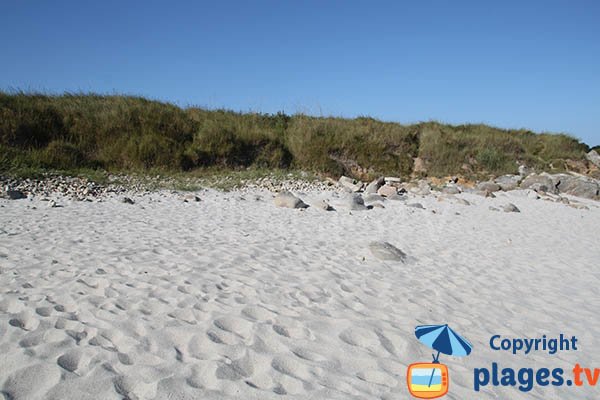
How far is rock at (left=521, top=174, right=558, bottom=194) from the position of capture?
43.9 ft

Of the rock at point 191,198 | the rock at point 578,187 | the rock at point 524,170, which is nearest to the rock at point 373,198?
the rock at point 191,198

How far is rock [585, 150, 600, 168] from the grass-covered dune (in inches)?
30.3

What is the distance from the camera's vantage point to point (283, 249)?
5039 mm

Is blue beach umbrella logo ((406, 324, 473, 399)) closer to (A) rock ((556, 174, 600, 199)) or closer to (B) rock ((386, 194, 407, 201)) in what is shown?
(B) rock ((386, 194, 407, 201))

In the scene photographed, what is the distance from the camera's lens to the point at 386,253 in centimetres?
491

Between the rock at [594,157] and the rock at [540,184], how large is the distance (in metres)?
7.23

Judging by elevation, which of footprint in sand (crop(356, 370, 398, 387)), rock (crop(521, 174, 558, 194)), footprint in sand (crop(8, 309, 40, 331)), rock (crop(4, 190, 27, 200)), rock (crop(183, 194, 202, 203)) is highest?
rock (crop(521, 174, 558, 194))

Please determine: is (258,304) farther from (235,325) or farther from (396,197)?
(396,197)

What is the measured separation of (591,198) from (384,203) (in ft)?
30.5

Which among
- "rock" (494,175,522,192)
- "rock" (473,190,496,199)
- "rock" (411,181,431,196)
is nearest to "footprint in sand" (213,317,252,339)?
"rock" (411,181,431,196)

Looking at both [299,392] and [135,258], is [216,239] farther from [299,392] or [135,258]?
[299,392]

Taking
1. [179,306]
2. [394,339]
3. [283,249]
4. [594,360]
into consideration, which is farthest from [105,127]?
[594,360]

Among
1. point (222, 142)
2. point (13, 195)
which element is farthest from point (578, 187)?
point (13, 195)

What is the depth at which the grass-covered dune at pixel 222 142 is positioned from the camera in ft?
36.4
